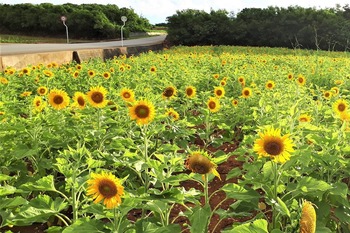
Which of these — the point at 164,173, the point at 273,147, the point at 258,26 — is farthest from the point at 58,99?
the point at 258,26

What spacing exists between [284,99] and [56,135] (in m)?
2.59

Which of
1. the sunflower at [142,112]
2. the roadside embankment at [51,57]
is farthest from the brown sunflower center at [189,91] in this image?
the roadside embankment at [51,57]

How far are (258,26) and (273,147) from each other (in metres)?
26.7

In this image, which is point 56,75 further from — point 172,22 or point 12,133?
point 172,22

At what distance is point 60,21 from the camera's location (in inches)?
1567

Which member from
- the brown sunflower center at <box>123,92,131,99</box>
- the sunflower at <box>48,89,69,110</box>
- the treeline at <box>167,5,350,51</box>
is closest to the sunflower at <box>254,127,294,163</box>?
the brown sunflower center at <box>123,92,131,99</box>

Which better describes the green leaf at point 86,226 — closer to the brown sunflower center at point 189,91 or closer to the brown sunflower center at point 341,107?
the brown sunflower center at point 341,107

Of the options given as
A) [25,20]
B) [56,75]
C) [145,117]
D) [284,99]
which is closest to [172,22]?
[25,20]

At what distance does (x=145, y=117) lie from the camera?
2662 mm

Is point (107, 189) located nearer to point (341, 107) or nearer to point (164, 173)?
point (164, 173)

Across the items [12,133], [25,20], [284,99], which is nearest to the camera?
[12,133]

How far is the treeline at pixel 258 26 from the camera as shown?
26.3m

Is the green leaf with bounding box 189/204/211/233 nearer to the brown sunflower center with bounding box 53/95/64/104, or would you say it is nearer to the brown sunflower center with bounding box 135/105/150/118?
the brown sunflower center with bounding box 135/105/150/118

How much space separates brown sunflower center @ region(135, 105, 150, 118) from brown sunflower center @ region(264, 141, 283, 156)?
38.4 inches
